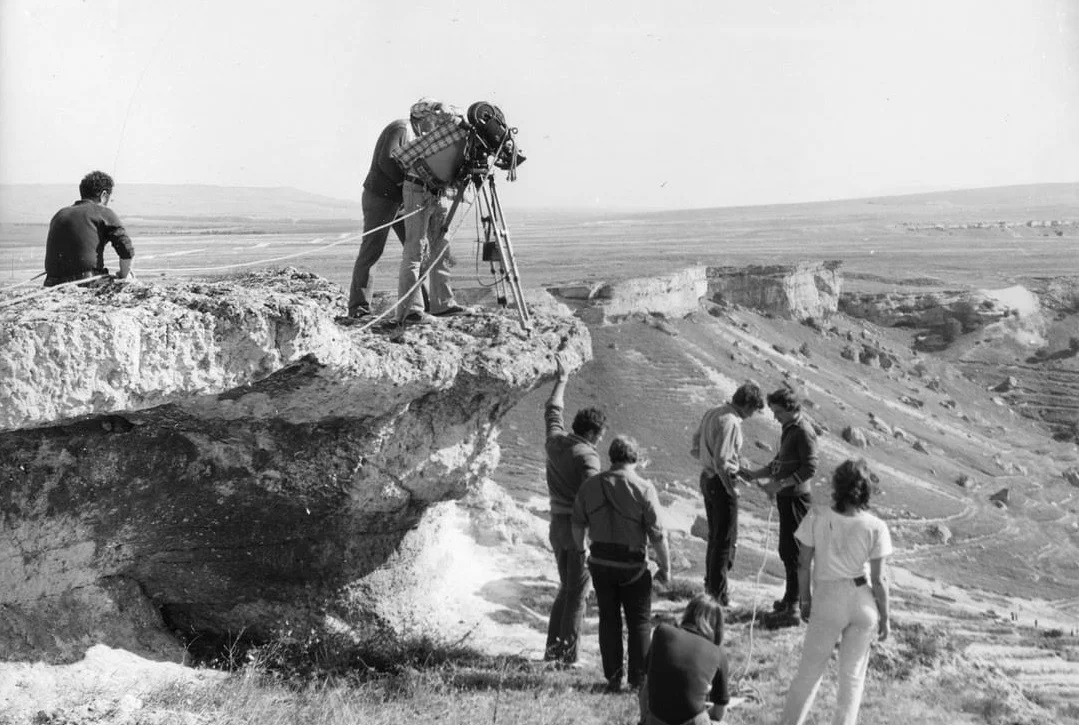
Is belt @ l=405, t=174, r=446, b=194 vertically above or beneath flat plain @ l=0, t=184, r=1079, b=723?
above

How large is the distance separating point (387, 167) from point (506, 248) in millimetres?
1129

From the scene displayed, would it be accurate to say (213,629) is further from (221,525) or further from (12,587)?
(12,587)

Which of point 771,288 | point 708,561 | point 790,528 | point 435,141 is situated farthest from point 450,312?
point 771,288

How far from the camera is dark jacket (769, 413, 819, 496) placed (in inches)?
326

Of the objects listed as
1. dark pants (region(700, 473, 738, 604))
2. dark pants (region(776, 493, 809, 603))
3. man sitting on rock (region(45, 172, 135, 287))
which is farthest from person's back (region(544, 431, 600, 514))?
man sitting on rock (region(45, 172, 135, 287))

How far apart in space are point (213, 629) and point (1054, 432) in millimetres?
50176

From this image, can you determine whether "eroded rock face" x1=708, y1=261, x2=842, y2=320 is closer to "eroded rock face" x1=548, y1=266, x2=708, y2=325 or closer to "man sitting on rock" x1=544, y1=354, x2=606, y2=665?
"eroded rock face" x1=548, y1=266, x2=708, y2=325

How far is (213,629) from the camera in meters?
8.14

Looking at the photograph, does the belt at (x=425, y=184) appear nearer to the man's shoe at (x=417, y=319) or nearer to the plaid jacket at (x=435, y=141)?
the plaid jacket at (x=435, y=141)

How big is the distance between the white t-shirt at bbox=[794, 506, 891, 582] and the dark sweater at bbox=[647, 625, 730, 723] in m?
1.05

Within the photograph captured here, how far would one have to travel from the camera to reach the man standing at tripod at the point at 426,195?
8.20 m

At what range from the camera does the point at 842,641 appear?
251 inches

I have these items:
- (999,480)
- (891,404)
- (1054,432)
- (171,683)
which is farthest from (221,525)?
(1054,432)

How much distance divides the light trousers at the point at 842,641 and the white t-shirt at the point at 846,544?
0.08 m
